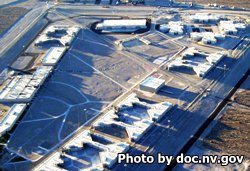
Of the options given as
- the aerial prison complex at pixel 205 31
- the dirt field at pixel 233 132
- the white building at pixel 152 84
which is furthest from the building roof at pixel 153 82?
the aerial prison complex at pixel 205 31

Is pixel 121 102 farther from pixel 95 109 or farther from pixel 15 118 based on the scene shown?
→ pixel 15 118

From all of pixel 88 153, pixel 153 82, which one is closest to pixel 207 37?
pixel 153 82

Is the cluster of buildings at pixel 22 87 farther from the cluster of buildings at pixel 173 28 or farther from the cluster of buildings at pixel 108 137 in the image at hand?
the cluster of buildings at pixel 173 28

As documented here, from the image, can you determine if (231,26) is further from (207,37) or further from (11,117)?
(11,117)

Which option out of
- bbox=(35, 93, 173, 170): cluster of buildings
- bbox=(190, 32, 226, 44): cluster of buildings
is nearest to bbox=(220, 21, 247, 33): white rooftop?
bbox=(190, 32, 226, 44): cluster of buildings

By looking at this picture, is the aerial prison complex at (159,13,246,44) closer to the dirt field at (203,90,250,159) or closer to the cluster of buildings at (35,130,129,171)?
the dirt field at (203,90,250,159)

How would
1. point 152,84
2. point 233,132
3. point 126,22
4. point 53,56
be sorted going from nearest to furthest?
point 233,132 → point 152,84 → point 53,56 → point 126,22
